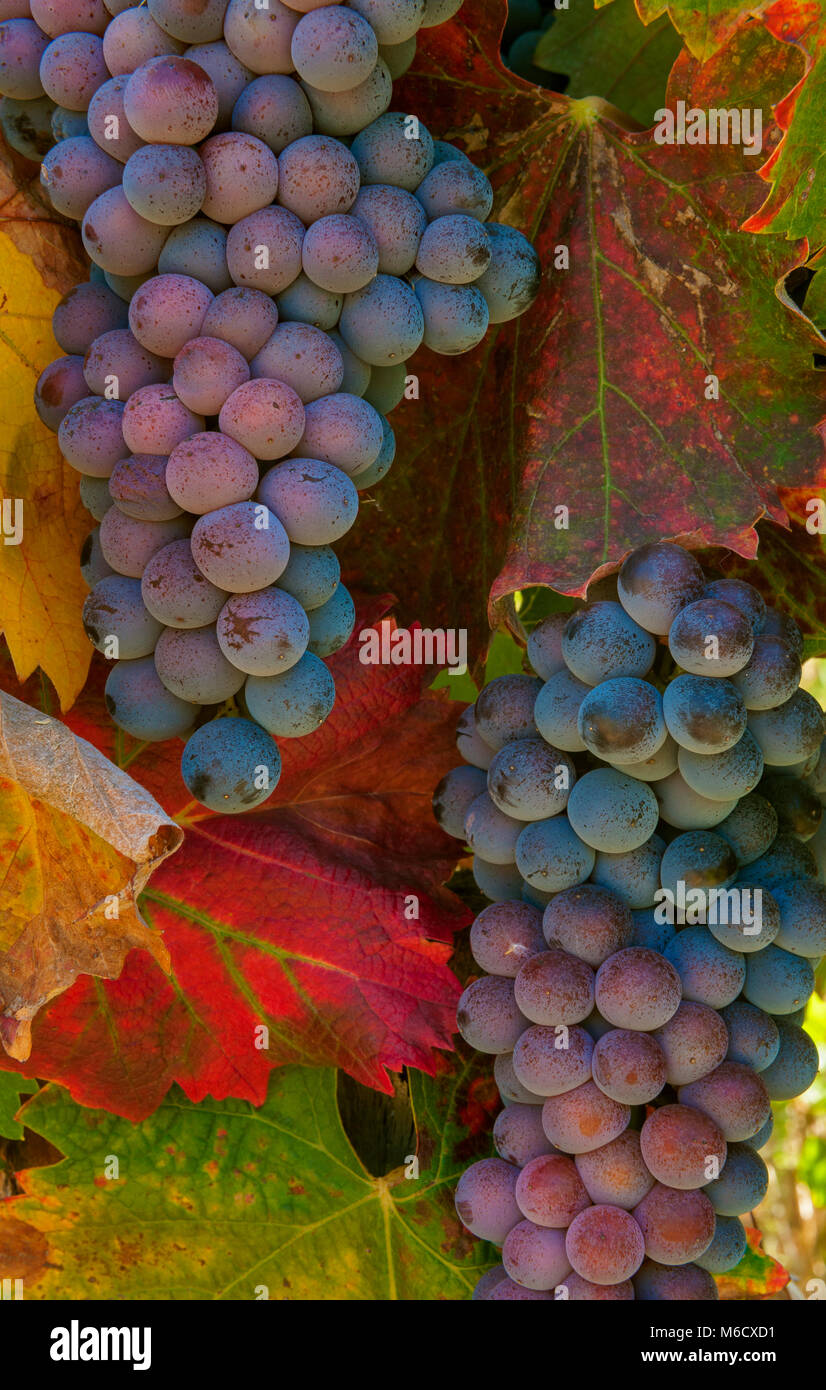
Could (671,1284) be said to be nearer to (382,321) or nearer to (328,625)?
(328,625)

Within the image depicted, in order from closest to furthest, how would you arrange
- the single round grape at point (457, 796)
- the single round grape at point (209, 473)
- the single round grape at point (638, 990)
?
the single round grape at point (209, 473) < the single round grape at point (638, 990) < the single round grape at point (457, 796)

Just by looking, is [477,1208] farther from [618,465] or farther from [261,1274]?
[618,465]

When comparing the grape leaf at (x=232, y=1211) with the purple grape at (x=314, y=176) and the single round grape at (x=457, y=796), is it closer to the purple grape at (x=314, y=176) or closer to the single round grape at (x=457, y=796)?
the single round grape at (x=457, y=796)

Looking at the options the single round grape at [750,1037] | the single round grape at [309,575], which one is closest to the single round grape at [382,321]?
the single round grape at [309,575]

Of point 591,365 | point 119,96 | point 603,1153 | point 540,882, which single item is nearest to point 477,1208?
point 603,1153

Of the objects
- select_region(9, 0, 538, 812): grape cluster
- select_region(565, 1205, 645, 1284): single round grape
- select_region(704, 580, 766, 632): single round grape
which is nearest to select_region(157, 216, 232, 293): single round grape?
select_region(9, 0, 538, 812): grape cluster

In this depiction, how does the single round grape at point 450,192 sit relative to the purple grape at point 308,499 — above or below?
above

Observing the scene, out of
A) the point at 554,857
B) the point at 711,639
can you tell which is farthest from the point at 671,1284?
the point at 711,639
